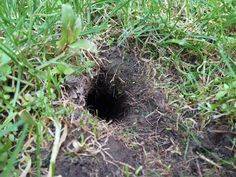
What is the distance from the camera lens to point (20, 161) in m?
1.30

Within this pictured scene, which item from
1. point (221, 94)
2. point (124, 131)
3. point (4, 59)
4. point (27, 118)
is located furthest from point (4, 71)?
point (221, 94)

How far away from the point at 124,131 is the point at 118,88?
30cm

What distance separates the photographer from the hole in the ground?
5.73ft

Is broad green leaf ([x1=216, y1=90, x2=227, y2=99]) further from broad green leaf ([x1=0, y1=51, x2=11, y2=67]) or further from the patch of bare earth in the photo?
broad green leaf ([x1=0, y1=51, x2=11, y2=67])

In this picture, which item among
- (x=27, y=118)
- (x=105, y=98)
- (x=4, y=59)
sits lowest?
(x=105, y=98)

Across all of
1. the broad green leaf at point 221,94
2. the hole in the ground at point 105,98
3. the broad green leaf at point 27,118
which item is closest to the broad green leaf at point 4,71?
the broad green leaf at point 27,118

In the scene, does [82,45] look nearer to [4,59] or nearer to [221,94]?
[4,59]

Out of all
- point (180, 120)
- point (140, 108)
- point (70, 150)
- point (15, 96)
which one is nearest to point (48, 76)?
point (15, 96)

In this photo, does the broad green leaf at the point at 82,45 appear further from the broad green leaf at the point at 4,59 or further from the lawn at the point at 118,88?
the broad green leaf at the point at 4,59

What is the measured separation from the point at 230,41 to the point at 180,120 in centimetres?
46

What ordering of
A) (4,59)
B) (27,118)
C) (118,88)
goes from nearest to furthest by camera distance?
(27,118) → (4,59) → (118,88)

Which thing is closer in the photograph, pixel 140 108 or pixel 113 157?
pixel 113 157

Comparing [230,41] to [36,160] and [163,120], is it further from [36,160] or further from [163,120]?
[36,160]

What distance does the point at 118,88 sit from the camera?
1.77 m
